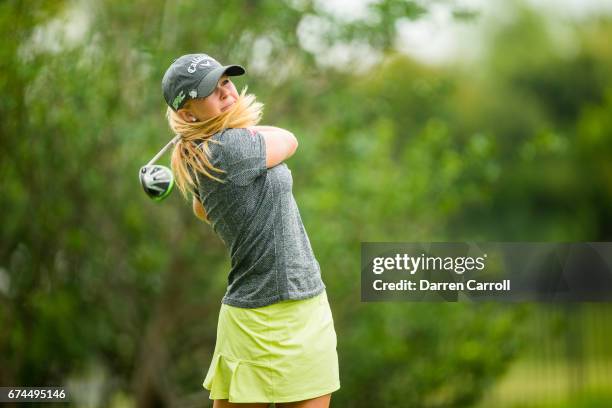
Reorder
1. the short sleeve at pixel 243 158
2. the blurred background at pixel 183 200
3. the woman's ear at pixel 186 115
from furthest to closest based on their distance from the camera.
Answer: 1. the blurred background at pixel 183 200
2. the woman's ear at pixel 186 115
3. the short sleeve at pixel 243 158

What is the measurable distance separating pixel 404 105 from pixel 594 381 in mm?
3400

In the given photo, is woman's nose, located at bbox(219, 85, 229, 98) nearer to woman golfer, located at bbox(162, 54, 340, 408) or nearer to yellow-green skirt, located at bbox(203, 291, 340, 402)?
woman golfer, located at bbox(162, 54, 340, 408)

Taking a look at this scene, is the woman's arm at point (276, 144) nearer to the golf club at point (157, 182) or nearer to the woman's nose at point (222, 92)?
the woman's nose at point (222, 92)

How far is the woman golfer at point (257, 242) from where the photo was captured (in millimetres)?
2254

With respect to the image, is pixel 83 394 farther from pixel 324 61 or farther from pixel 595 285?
pixel 595 285

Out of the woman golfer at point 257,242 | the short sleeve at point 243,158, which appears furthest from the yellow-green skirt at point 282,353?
the short sleeve at point 243,158

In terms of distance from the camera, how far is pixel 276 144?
89.1 inches

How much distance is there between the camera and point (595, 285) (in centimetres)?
447

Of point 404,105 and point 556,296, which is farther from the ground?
point 404,105

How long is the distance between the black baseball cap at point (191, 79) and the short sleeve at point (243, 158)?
16 centimetres

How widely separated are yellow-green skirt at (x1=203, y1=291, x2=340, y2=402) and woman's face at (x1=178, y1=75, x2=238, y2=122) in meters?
0.57

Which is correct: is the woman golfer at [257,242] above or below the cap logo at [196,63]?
below

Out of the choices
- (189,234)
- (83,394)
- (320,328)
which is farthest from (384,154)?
(320,328)

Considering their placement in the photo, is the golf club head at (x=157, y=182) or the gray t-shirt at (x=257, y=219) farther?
the golf club head at (x=157, y=182)
